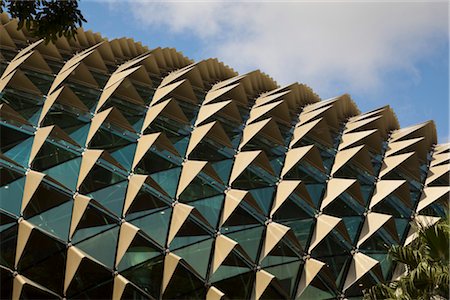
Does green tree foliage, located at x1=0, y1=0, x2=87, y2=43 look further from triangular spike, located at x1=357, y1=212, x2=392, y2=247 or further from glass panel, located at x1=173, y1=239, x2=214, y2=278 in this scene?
triangular spike, located at x1=357, y1=212, x2=392, y2=247

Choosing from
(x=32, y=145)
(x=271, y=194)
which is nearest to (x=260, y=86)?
(x=271, y=194)

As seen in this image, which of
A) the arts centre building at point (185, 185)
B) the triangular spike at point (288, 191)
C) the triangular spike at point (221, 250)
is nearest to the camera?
the arts centre building at point (185, 185)

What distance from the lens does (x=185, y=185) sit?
21.8 metres

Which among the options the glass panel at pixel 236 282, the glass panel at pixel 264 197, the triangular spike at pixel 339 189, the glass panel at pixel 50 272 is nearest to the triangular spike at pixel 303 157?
the triangular spike at pixel 339 189

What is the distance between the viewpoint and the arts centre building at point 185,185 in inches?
776

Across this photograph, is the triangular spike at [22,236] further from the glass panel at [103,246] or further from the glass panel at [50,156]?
the glass panel at [50,156]

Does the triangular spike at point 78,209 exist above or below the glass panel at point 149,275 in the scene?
above

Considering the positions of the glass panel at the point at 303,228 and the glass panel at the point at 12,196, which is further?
the glass panel at the point at 303,228

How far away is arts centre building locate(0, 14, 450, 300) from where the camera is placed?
64.7 feet

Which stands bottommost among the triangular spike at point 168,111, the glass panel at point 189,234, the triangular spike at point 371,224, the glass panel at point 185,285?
the glass panel at point 185,285

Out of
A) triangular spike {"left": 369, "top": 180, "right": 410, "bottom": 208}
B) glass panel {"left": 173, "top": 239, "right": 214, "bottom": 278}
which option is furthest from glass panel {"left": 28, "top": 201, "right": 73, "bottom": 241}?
triangular spike {"left": 369, "top": 180, "right": 410, "bottom": 208}

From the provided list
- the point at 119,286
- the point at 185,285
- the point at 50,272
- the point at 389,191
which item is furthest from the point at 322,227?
the point at 50,272

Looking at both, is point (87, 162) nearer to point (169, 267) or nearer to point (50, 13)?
point (169, 267)

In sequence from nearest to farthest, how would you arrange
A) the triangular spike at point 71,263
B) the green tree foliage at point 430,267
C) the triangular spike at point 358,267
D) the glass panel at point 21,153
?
the green tree foliage at point 430,267 < the triangular spike at point 71,263 < the glass panel at point 21,153 < the triangular spike at point 358,267
